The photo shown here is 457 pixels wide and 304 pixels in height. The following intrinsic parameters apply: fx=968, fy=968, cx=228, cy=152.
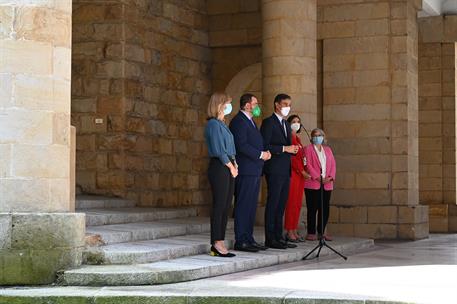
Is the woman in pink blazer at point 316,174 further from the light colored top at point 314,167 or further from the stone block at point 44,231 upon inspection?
the stone block at point 44,231

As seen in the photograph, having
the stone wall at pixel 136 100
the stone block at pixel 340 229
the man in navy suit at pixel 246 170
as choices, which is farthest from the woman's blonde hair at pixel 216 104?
the stone block at pixel 340 229

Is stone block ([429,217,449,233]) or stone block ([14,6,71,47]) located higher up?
stone block ([14,6,71,47])

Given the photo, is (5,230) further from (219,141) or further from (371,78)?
(371,78)

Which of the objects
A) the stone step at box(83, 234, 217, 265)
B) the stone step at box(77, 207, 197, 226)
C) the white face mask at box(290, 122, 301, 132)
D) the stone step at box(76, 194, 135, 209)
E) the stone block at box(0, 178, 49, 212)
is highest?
the white face mask at box(290, 122, 301, 132)

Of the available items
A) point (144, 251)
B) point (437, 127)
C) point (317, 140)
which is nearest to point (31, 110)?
point (144, 251)

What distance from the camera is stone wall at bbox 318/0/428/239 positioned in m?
15.2

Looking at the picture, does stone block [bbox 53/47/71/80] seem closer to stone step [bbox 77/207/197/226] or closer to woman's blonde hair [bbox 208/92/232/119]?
woman's blonde hair [bbox 208/92/232/119]

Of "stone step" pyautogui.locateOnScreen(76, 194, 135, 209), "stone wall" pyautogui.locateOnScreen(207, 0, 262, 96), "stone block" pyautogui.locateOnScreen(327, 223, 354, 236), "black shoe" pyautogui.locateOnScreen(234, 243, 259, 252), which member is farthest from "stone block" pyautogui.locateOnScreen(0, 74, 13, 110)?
"stone wall" pyautogui.locateOnScreen(207, 0, 262, 96)

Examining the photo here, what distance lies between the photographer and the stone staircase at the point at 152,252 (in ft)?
26.2

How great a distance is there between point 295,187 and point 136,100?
397 centimetres

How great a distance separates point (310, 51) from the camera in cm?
1363

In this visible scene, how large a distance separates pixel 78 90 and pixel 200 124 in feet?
9.84

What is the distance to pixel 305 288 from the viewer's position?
755 cm

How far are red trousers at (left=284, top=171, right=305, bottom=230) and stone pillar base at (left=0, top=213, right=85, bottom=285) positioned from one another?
13.4 feet
